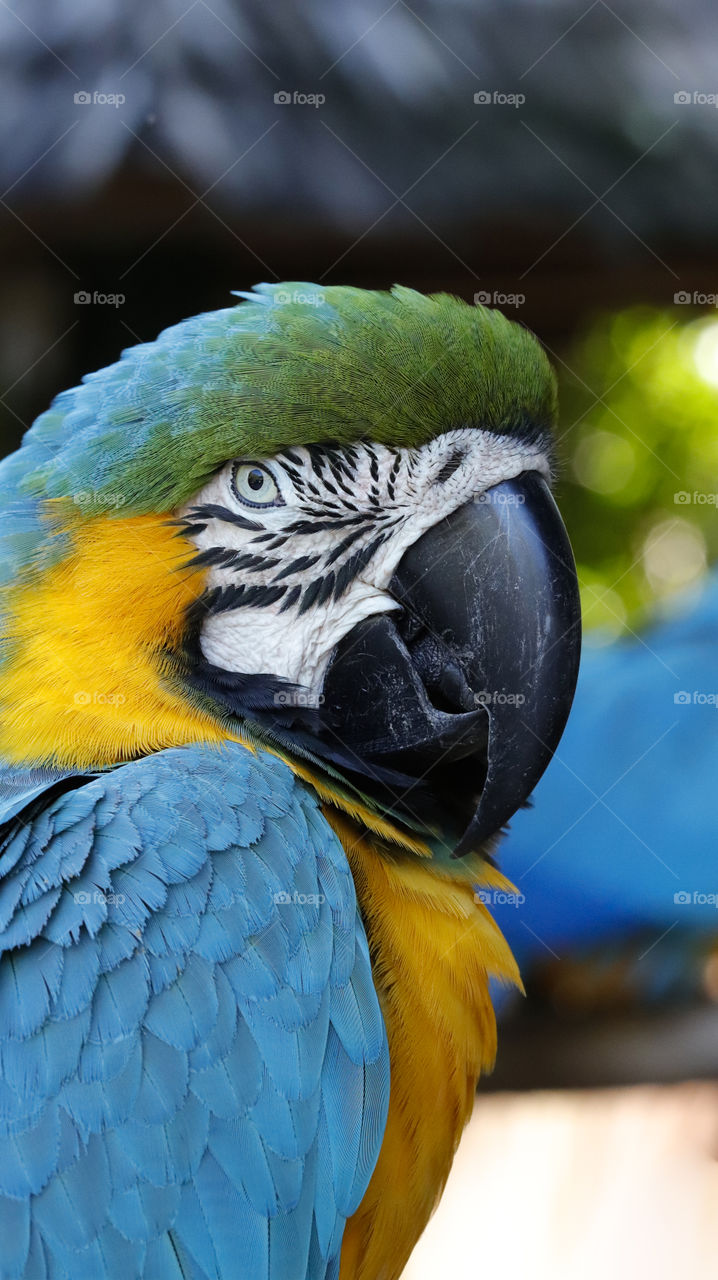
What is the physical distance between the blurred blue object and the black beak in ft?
4.73

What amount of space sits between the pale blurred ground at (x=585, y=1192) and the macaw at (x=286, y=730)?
5.42ft

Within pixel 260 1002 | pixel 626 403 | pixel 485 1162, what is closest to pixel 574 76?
pixel 626 403

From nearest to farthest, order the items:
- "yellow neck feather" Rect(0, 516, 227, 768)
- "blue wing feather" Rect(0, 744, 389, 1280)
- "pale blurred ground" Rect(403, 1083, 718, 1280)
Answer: "blue wing feather" Rect(0, 744, 389, 1280) → "yellow neck feather" Rect(0, 516, 227, 768) → "pale blurred ground" Rect(403, 1083, 718, 1280)

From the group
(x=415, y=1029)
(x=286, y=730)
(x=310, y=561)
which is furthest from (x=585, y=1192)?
(x=310, y=561)

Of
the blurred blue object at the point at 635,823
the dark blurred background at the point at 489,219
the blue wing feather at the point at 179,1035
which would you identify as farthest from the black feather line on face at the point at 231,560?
the blurred blue object at the point at 635,823

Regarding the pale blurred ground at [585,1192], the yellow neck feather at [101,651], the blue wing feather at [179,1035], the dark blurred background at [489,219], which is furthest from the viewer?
the pale blurred ground at [585,1192]

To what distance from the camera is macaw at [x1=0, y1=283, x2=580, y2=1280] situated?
847mm

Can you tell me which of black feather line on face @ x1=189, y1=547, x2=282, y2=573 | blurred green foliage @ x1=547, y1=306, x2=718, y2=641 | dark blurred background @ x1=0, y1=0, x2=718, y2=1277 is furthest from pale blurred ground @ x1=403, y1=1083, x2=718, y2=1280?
black feather line on face @ x1=189, y1=547, x2=282, y2=573

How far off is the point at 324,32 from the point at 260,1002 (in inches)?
89.4

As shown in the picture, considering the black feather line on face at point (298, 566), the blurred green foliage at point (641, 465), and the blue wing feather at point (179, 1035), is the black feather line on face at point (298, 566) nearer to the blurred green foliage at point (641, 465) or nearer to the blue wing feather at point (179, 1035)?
the blue wing feather at point (179, 1035)

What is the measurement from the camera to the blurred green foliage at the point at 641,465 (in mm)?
3258

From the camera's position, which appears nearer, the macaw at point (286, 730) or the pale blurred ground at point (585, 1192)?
the macaw at point (286, 730)

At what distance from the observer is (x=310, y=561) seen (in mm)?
1071

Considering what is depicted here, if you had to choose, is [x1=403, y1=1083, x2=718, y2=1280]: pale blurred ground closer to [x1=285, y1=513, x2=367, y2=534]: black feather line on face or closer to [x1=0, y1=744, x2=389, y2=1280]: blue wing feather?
[x1=0, y1=744, x2=389, y2=1280]: blue wing feather
